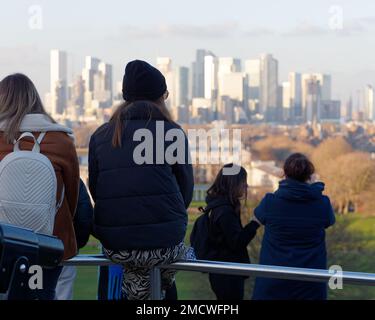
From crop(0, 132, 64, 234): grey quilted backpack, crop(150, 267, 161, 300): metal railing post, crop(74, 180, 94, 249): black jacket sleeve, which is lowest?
crop(150, 267, 161, 300): metal railing post

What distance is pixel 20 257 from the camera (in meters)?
2.27

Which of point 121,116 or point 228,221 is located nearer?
point 121,116

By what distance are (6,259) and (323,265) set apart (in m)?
2.40

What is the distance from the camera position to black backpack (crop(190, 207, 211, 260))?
429cm

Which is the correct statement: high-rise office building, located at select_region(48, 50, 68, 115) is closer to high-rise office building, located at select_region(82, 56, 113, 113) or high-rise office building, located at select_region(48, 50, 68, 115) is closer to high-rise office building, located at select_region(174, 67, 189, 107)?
high-rise office building, located at select_region(82, 56, 113, 113)

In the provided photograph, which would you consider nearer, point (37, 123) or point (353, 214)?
point (37, 123)

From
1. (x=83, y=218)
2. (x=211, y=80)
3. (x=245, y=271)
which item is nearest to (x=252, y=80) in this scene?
(x=211, y=80)

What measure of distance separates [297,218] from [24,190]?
68.4 inches

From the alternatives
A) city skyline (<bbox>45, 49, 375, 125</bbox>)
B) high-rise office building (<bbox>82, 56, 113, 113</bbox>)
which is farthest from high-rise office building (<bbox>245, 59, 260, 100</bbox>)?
high-rise office building (<bbox>82, 56, 113, 113</bbox>)

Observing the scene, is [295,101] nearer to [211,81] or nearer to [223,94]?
[223,94]

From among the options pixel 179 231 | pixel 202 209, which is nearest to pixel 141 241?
pixel 179 231

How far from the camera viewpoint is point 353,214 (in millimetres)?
31047
